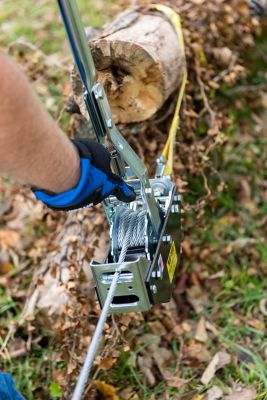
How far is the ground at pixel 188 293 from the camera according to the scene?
2.72 metres

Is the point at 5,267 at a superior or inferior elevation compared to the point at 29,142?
inferior

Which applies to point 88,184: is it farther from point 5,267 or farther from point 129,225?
point 5,267

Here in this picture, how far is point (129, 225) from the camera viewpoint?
2.21m

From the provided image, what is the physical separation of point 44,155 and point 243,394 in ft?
4.77

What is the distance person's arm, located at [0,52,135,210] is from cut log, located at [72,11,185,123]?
2.51ft

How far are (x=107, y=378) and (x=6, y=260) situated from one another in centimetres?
107

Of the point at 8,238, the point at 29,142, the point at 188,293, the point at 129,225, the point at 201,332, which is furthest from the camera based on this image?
the point at 8,238

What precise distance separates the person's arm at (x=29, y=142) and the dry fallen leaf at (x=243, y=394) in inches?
50.6

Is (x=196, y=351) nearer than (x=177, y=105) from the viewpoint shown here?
Yes

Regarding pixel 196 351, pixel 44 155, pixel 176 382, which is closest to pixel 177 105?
pixel 196 351

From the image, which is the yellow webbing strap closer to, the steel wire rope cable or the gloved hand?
the steel wire rope cable

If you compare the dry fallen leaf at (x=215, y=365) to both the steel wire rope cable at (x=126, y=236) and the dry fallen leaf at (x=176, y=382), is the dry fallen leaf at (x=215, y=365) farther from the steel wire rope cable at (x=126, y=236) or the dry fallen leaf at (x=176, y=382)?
the steel wire rope cable at (x=126, y=236)

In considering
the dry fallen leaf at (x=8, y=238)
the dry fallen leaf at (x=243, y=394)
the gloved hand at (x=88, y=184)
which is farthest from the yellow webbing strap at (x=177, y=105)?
the dry fallen leaf at (x=8, y=238)

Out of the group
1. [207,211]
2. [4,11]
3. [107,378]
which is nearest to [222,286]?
[207,211]
